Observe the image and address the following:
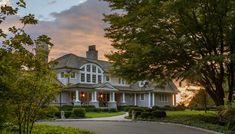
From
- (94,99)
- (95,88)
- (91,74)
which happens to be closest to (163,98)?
(91,74)

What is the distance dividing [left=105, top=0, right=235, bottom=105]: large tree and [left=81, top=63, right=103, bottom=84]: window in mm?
26031

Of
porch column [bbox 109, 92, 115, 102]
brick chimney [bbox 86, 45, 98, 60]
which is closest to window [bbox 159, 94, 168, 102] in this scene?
porch column [bbox 109, 92, 115, 102]

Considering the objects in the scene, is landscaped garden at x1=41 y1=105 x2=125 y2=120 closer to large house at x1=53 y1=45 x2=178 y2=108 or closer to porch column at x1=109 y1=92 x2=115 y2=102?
large house at x1=53 y1=45 x2=178 y2=108

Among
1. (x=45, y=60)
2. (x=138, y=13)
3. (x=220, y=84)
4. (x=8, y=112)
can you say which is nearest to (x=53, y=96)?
(x=45, y=60)

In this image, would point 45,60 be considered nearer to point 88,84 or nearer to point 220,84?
point 220,84

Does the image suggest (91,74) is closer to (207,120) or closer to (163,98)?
(163,98)

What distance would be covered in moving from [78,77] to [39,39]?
46.7m

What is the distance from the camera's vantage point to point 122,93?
6519cm

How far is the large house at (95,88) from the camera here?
182ft

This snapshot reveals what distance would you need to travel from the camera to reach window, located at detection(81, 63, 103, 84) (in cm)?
5831

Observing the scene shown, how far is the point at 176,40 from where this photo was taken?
92.4 ft

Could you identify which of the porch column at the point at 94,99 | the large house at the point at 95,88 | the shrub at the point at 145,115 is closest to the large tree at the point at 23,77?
the shrub at the point at 145,115

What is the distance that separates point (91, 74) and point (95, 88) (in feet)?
9.40

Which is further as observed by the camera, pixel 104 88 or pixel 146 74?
pixel 104 88
